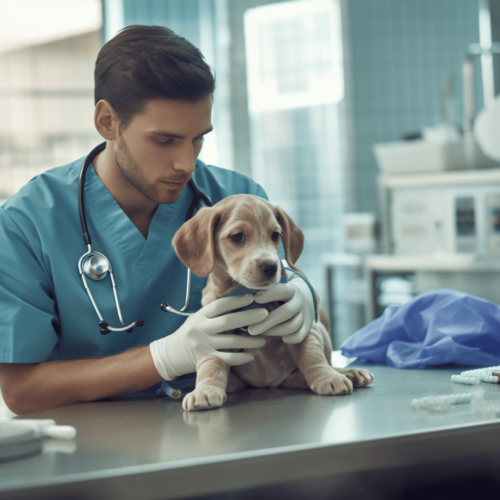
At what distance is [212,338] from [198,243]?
6.4 inches

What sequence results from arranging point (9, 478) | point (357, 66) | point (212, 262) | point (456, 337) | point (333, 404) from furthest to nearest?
point (357, 66)
point (456, 337)
point (212, 262)
point (333, 404)
point (9, 478)

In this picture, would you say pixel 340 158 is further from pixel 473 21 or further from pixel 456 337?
pixel 456 337

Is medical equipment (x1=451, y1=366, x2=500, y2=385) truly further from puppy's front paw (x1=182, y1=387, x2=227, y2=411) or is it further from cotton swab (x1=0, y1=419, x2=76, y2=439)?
cotton swab (x1=0, y1=419, x2=76, y2=439)

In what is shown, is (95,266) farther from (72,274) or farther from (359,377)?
(359,377)

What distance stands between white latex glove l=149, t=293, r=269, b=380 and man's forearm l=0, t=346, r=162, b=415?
51mm

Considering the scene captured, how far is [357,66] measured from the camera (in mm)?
3682

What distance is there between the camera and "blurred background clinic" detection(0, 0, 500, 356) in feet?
11.3

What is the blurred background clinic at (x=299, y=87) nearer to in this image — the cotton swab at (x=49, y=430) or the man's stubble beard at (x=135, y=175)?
the man's stubble beard at (x=135, y=175)

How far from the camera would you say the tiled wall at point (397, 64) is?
369 centimetres

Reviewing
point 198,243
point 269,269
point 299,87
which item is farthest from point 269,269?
point 299,87

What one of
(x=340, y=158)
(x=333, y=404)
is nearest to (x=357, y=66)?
(x=340, y=158)

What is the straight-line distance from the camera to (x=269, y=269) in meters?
0.91

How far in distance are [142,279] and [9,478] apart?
22.0 inches

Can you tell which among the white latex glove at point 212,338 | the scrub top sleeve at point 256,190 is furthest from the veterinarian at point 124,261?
the scrub top sleeve at point 256,190
